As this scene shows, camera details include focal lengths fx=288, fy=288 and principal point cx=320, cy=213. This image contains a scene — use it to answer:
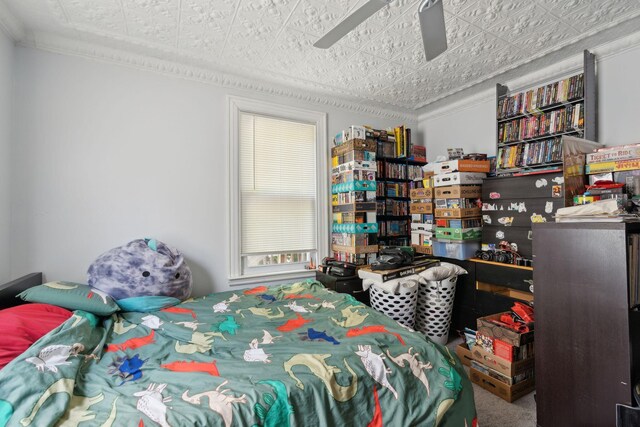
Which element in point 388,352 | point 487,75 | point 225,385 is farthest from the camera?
point 487,75

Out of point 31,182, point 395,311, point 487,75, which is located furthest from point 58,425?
point 487,75

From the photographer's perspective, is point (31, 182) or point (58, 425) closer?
point (58, 425)

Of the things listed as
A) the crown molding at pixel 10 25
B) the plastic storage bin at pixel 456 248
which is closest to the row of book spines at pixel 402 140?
the plastic storage bin at pixel 456 248

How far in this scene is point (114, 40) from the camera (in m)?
2.22

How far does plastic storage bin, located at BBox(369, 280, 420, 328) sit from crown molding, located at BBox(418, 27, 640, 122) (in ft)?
7.40

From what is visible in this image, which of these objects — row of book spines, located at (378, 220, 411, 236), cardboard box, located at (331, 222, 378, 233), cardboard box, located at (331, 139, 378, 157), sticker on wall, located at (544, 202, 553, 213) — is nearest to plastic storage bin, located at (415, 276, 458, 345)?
cardboard box, located at (331, 222, 378, 233)

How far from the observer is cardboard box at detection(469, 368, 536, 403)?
196 cm

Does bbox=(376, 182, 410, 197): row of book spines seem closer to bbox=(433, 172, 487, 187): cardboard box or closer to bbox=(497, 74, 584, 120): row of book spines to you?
bbox=(433, 172, 487, 187): cardboard box

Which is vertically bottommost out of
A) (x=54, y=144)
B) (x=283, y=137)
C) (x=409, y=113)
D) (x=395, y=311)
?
(x=395, y=311)

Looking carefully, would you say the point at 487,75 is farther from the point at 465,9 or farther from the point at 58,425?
the point at 58,425

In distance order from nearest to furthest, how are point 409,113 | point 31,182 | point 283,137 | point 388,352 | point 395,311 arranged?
point 388,352 < point 31,182 < point 395,311 < point 283,137 < point 409,113

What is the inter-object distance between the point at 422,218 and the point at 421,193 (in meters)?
0.30

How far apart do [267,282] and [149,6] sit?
7.95ft

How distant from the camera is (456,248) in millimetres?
2916
